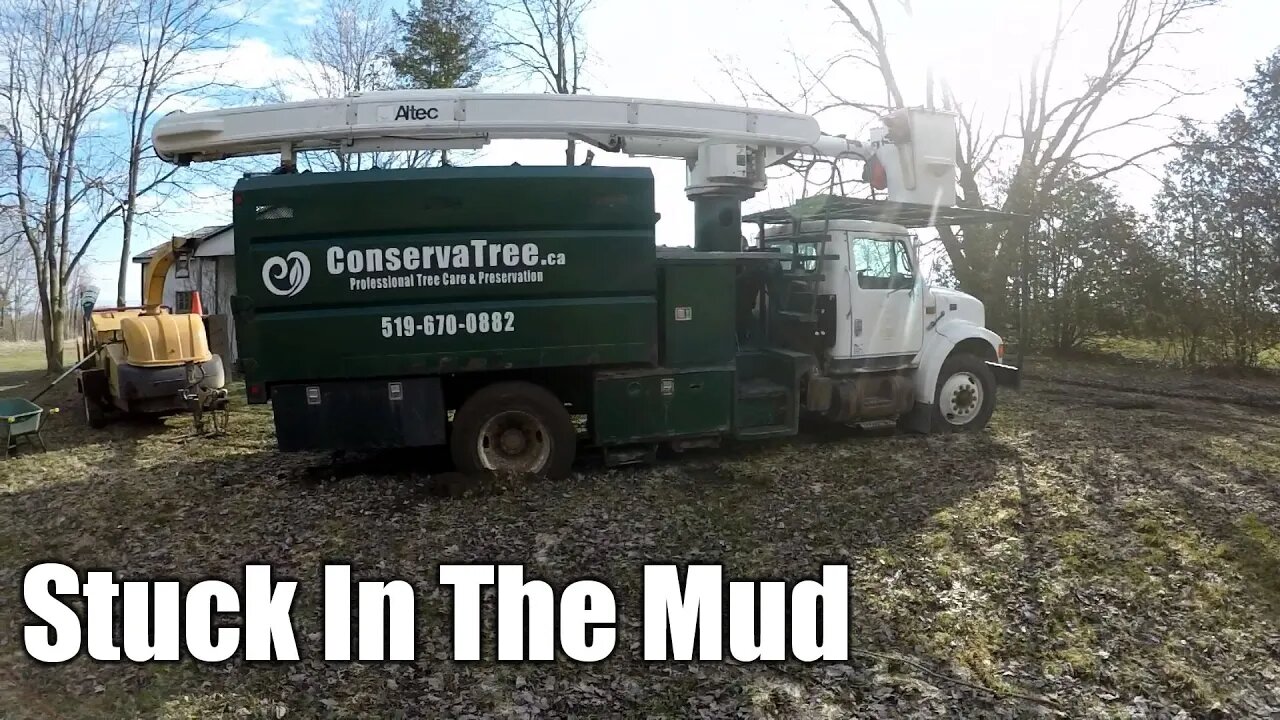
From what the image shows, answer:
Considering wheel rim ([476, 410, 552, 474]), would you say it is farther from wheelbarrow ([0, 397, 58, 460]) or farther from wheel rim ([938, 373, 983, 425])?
wheelbarrow ([0, 397, 58, 460])

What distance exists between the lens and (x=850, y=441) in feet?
29.1

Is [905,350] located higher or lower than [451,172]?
lower

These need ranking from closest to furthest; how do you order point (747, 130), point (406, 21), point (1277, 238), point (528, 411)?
point (528, 411) → point (747, 130) → point (1277, 238) → point (406, 21)

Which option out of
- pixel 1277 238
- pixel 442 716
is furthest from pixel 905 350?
pixel 1277 238

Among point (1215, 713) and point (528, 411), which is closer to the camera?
point (1215, 713)

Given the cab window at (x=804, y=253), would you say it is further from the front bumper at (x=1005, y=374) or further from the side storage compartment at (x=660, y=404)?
the front bumper at (x=1005, y=374)

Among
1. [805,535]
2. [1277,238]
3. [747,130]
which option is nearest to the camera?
[805,535]

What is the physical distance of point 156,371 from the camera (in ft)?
33.2

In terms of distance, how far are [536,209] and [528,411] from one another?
1738 millimetres

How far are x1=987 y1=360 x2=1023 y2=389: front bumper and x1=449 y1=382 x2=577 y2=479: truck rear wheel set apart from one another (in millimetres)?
5141

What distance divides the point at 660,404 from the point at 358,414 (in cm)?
260

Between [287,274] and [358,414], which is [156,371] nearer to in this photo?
[287,274]

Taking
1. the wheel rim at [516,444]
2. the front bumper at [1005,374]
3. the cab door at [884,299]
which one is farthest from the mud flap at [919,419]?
the wheel rim at [516,444]

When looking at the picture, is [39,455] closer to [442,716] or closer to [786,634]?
[442,716]
